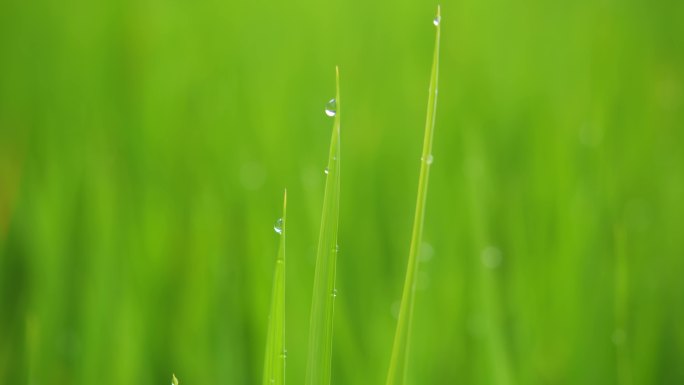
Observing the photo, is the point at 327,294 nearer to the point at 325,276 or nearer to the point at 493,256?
the point at 325,276

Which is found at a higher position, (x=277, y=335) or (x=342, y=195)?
(x=342, y=195)

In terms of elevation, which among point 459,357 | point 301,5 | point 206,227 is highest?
point 301,5

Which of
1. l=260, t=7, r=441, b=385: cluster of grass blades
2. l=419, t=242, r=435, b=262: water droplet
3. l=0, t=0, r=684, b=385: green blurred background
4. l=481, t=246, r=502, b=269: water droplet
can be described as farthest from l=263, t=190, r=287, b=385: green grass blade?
l=419, t=242, r=435, b=262: water droplet

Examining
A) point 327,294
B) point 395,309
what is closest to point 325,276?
point 327,294

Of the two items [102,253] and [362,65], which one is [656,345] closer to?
[102,253]

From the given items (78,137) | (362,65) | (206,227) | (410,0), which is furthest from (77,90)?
(410,0)

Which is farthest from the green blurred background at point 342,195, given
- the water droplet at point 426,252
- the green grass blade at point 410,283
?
the green grass blade at point 410,283

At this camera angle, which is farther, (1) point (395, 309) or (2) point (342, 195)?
(2) point (342, 195)
